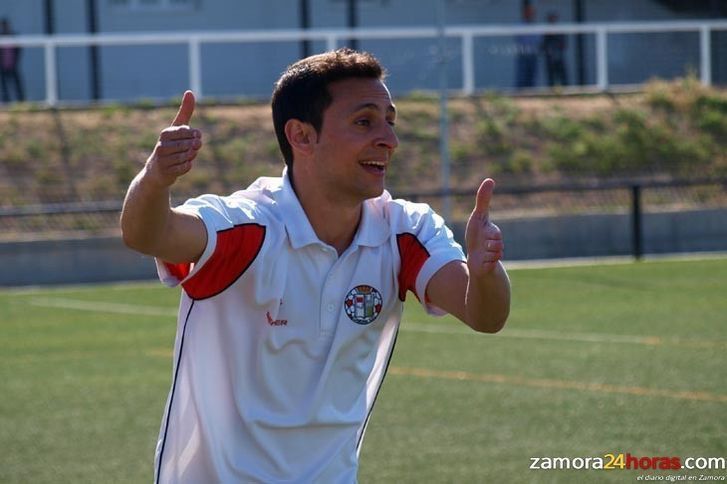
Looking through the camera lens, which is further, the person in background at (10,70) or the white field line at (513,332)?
the person in background at (10,70)

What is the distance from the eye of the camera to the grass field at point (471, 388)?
758 cm

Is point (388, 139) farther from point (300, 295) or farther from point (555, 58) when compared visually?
point (555, 58)

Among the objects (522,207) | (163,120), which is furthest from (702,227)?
(163,120)

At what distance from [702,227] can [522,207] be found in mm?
2728

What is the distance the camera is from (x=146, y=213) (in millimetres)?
3605

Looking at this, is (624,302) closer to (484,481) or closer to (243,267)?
(484,481)

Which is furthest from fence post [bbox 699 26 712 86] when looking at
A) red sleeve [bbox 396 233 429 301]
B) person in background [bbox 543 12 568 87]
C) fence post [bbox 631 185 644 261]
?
red sleeve [bbox 396 233 429 301]

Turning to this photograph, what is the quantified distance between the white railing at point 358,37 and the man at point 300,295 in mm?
20874

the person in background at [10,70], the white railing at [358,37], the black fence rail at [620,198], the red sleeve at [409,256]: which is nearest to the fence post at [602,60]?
the white railing at [358,37]

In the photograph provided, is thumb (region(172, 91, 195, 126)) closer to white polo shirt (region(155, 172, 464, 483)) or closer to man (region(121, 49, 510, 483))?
man (region(121, 49, 510, 483))

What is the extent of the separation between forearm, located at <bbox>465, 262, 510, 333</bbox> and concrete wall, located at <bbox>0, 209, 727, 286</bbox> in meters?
14.8

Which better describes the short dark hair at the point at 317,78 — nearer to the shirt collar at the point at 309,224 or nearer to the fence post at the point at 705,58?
the shirt collar at the point at 309,224

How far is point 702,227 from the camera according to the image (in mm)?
21453

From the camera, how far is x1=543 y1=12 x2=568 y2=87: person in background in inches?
1054
